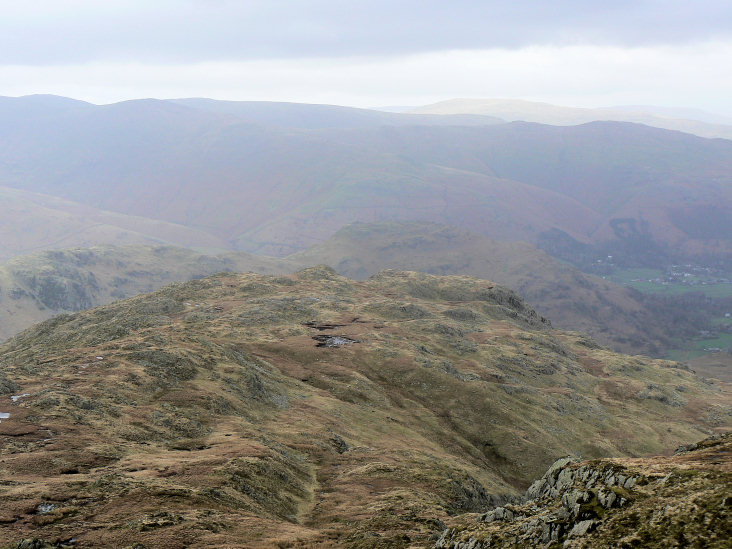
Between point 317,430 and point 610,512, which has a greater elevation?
point 610,512

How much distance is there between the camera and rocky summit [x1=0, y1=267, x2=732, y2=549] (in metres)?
41.2

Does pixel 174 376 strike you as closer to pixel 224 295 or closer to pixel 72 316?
pixel 72 316

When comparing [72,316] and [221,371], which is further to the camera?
[72,316]

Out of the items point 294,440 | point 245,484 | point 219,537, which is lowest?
point 294,440

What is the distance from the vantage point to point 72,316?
15600 centimetres

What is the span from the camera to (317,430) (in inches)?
3332

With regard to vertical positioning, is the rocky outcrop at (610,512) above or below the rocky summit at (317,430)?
above

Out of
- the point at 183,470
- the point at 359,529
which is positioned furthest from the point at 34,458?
the point at 359,529

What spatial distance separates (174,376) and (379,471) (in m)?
37.0

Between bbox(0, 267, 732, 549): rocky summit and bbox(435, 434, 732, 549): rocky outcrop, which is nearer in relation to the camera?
bbox(435, 434, 732, 549): rocky outcrop

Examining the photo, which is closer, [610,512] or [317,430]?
[610,512]

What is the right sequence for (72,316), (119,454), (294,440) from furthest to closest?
(72,316), (294,440), (119,454)

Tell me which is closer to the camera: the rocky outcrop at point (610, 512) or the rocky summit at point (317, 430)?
the rocky outcrop at point (610, 512)

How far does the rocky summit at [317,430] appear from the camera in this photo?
135ft
